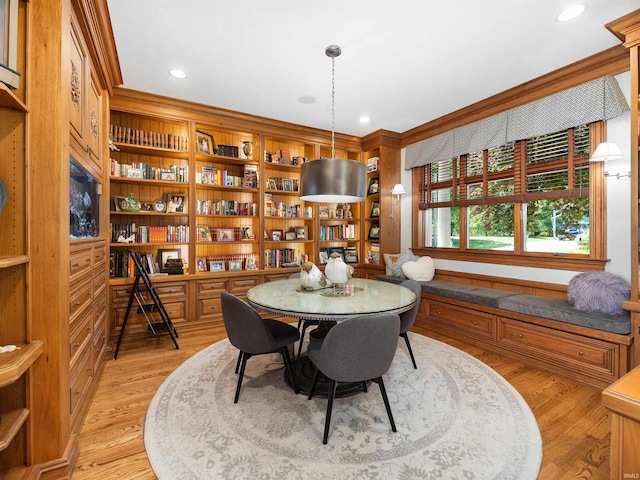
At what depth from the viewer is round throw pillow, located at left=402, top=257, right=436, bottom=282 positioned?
4.14m

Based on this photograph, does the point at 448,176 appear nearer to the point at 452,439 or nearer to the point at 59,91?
the point at 452,439

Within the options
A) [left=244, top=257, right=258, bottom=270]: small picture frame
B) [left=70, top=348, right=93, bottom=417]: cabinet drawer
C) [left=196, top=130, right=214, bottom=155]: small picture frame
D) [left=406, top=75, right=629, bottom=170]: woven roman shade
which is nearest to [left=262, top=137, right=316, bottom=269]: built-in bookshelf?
[left=244, top=257, right=258, bottom=270]: small picture frame

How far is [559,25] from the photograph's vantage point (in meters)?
2.25

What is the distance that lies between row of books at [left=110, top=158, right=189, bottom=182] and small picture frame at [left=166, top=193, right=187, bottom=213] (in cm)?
21

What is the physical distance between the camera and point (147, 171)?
3559 millimetres

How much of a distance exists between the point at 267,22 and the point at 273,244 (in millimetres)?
2900

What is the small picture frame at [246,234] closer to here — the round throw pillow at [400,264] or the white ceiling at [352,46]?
the white ceiling at [352,46]

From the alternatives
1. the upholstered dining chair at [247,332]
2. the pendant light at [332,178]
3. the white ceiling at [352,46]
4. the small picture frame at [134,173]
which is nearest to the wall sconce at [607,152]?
the white ceiling at [352,46]

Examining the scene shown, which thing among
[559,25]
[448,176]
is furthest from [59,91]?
[448,176]

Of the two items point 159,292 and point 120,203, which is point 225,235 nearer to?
point 159,292

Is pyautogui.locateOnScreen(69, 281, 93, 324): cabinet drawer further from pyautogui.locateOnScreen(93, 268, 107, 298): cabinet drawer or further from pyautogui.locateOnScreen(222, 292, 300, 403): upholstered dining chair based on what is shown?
pyautogui.locateOnScreen(222, 292, 300, 403): upholstered dining chair

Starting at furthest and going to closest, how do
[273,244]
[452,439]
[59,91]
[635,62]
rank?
1. [273,244]
2. [635,62]
3. [452,439]
4. [59,91]

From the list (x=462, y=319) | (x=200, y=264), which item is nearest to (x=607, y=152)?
(x=462, y=319)

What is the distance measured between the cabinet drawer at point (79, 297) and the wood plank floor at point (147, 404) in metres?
0.72
